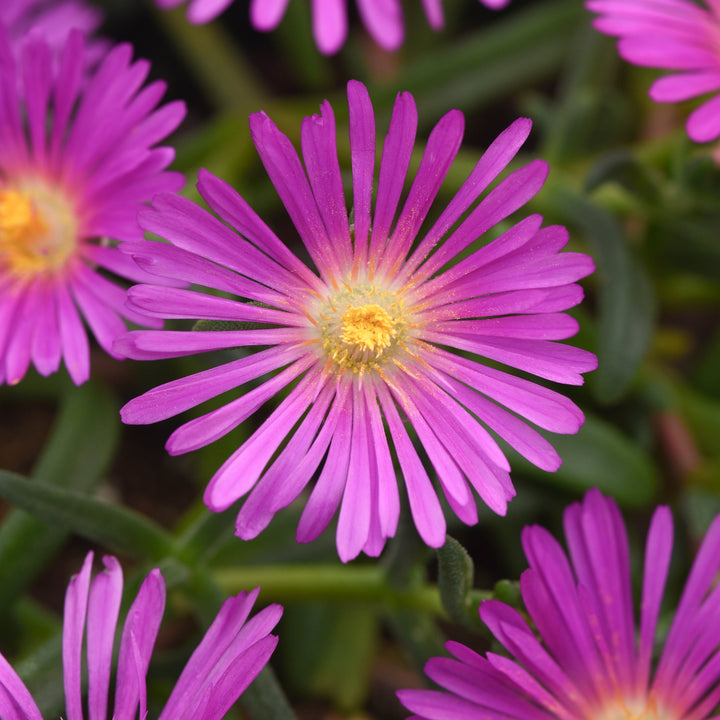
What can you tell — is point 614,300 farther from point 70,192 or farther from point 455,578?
point 70,192

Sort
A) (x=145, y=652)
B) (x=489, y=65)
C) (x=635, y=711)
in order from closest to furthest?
(x=145, y=652) < (x=635, y=711) < (x=489, y=65)

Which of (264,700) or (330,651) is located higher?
(330,651)

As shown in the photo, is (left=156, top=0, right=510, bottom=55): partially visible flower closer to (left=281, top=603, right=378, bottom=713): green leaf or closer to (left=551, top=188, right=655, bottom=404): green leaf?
(left=551, top=188, right=655, bottom=404): green leaf

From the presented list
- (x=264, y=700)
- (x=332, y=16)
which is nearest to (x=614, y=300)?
(x=332, y=16)

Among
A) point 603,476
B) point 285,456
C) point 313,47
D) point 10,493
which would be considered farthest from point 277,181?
point 313,47

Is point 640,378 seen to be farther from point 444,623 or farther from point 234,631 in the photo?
point 234,631
